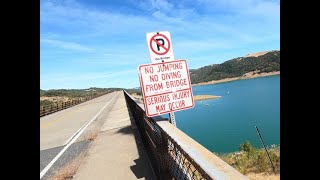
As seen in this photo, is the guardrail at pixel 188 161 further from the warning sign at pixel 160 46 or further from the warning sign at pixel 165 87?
the warning sign at pixel 160 46

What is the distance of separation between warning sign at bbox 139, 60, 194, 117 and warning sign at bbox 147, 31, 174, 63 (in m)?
0.15

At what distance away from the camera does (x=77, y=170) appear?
8.34 m

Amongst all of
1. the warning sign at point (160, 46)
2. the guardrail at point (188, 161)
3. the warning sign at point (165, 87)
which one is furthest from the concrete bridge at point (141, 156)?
the warning sign at point (160, 46)

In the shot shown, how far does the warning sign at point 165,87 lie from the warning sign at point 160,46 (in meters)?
0.15

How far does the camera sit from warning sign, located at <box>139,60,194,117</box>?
19.7ft

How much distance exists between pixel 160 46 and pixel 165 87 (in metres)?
0.82

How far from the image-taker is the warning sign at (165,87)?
19.7ft

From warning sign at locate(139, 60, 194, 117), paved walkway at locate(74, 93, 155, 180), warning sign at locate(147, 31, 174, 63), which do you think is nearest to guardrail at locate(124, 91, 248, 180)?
warning sign at locate(139, 60, 194, 117)
